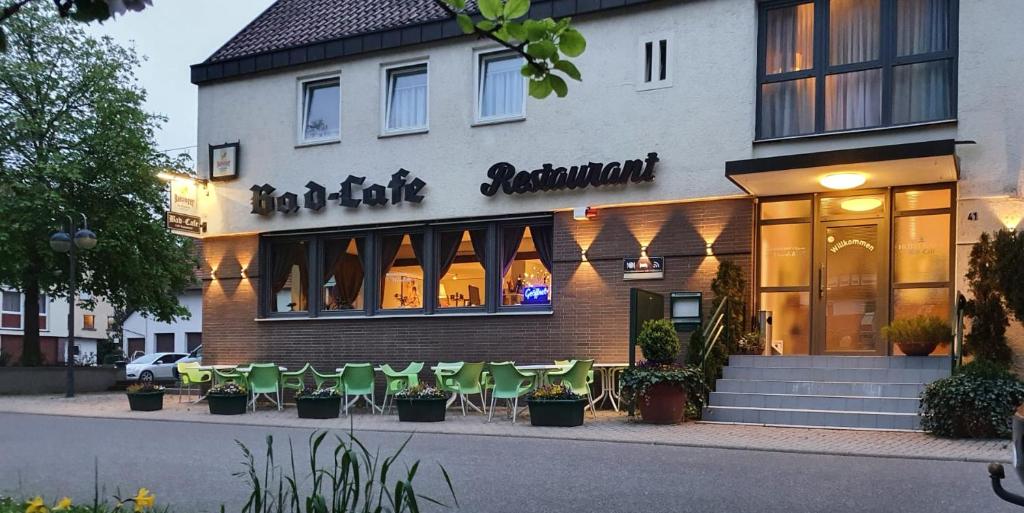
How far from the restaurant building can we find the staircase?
6 cm

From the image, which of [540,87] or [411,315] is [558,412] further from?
[540,87]

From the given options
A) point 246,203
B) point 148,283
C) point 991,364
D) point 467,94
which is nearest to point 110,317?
point 148,283

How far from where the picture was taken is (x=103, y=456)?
31.8ft

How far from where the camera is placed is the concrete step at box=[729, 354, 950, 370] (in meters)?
12.2

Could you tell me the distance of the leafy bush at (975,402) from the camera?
10148mm

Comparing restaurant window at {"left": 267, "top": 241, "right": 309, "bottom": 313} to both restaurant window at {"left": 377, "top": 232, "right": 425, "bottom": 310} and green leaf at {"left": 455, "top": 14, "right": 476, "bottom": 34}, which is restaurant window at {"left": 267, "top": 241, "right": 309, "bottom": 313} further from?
green leaf at {"left": 455, "top": 14, "right": 476, "bottom": 34}

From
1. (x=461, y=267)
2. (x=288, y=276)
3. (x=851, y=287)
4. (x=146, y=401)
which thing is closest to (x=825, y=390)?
(x=851, y=287)

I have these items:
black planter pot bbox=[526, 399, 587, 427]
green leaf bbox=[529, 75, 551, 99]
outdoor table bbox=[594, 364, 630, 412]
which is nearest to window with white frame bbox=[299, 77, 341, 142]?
outdoor table bbox=[594, 364, 630, 412]

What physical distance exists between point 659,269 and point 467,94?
4.55 m

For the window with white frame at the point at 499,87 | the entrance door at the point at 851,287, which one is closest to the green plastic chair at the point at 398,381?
the window with white frame at the point at 499,87

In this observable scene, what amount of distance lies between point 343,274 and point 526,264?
3739mm

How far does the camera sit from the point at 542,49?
293 cm

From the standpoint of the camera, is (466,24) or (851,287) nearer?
(466,24)

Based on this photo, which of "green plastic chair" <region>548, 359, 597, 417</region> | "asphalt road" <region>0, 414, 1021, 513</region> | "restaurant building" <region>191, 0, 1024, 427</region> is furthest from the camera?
"green plastic chair" <region>548, 359, 597, 417</region>
